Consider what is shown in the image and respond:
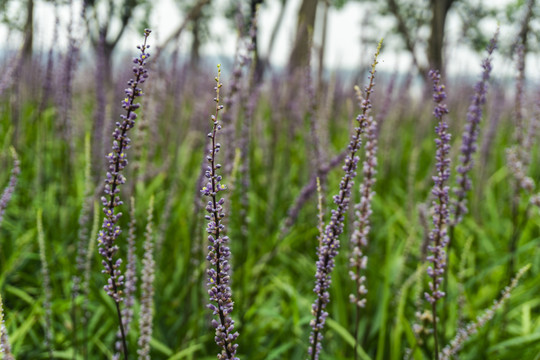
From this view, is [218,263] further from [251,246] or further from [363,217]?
[251,246]

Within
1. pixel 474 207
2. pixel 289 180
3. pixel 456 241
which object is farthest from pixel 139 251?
pixel 474 207

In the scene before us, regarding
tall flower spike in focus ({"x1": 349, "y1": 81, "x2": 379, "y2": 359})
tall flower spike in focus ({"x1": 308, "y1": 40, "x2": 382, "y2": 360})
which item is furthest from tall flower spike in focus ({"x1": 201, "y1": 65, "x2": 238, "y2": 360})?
tall flower spike in focus ({"x1": 349, "y1": 81, "x2": 379, "y2": 359})

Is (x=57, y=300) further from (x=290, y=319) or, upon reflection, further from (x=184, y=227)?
(x=290, y=319)

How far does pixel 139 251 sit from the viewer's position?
352 cm

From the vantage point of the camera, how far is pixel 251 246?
13.2ft

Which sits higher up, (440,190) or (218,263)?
(440,190)

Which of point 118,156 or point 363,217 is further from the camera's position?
point 363,217

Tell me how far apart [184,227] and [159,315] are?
0.86 meters

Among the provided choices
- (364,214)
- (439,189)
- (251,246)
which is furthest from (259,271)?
(439,189)

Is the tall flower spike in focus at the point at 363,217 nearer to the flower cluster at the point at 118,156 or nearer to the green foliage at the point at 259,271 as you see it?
the green foliage at the point at 259,271

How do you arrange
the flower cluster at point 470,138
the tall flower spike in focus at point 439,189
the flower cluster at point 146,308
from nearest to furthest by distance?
1. the tall flower spike in focus at point 439,189
2. the flower cluster at point 146,308
3. the flower cluster at point 470,138

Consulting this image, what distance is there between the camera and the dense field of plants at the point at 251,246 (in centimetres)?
165

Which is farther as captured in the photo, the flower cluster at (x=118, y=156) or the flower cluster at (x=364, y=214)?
the flower cluster at (x=364, y=214)

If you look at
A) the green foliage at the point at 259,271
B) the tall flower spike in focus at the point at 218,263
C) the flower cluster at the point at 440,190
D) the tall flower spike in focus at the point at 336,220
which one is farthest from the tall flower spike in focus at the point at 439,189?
the tall flower spike in focus at the point at 218,263
